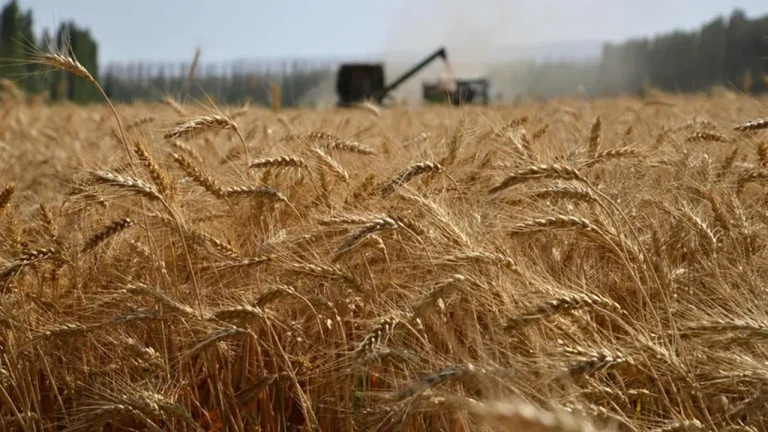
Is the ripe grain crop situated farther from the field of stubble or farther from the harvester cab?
the harvester cab

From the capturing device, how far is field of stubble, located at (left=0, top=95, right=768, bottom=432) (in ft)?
5.31

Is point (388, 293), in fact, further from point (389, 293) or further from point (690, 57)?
point (690, 57)

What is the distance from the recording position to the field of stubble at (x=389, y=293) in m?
1.62

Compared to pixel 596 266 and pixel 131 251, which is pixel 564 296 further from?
pixel 131 251

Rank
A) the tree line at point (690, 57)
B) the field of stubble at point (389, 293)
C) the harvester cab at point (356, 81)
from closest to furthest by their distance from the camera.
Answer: the field of stubble at point (389, 293), the harvester cab at point (356, 81), the tree line at point (690, 57)

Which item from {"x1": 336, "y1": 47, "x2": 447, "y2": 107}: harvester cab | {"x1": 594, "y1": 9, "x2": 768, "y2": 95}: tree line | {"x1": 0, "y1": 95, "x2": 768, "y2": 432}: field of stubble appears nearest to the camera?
{"x1": 0, "y1": 95, "x2": 768, "y2": 432}: field of stubble

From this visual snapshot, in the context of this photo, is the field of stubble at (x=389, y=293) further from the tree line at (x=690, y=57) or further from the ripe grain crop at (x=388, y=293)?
the tree line at (x=690, y=57)

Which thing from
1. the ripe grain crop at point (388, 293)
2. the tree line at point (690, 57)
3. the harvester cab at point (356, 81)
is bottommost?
the ripe grain crop at point (388, 293)

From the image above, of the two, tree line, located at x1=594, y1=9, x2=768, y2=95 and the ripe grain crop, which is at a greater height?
tree line, located at x1=594, y1=9, x2=768, y2=95

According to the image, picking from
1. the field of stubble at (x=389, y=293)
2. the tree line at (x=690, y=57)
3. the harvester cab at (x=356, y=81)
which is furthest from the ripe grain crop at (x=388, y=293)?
the tree line at (x=690, y=57)

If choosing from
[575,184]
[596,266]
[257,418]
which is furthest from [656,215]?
[257,418]

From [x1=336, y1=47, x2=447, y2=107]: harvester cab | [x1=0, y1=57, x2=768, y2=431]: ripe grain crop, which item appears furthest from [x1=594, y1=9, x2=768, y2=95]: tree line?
[x1=0, y1=57, x2=768, y2=431]: ripe grain crop

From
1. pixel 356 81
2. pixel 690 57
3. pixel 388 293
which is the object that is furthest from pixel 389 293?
pixel 690 57

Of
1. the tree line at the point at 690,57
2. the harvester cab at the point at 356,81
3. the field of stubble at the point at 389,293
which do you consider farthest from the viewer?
the tree line at the point at 690,57
